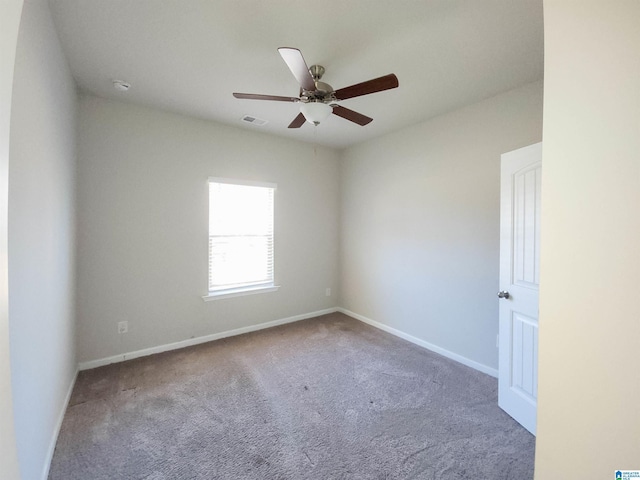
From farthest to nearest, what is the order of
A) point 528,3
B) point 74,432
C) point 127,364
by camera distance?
point 127,364, point 74,432, point 528,3

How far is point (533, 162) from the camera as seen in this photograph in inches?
76.6

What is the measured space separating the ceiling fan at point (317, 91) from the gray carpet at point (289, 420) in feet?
7.64

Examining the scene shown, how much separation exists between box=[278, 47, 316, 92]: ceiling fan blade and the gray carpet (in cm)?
240

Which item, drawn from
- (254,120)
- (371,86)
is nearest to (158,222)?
(254,120)

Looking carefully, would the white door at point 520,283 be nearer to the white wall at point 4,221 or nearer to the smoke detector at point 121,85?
the white wall at point 4,221

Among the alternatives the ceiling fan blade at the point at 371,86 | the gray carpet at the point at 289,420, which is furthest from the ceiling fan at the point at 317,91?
the gray carpet at the point at 289,420

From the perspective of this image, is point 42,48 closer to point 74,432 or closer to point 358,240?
point 74,432

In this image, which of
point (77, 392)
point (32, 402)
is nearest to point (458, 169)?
point (32, 402)

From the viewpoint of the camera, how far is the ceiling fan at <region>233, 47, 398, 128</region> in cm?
165

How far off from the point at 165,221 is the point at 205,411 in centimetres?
206

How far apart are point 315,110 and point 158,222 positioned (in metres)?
2.22

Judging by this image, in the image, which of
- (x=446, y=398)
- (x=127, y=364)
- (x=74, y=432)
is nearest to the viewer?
(x=74, y=432)

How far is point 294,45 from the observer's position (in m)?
1.97

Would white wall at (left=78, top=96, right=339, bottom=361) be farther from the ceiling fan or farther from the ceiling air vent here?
the ceiling fan
